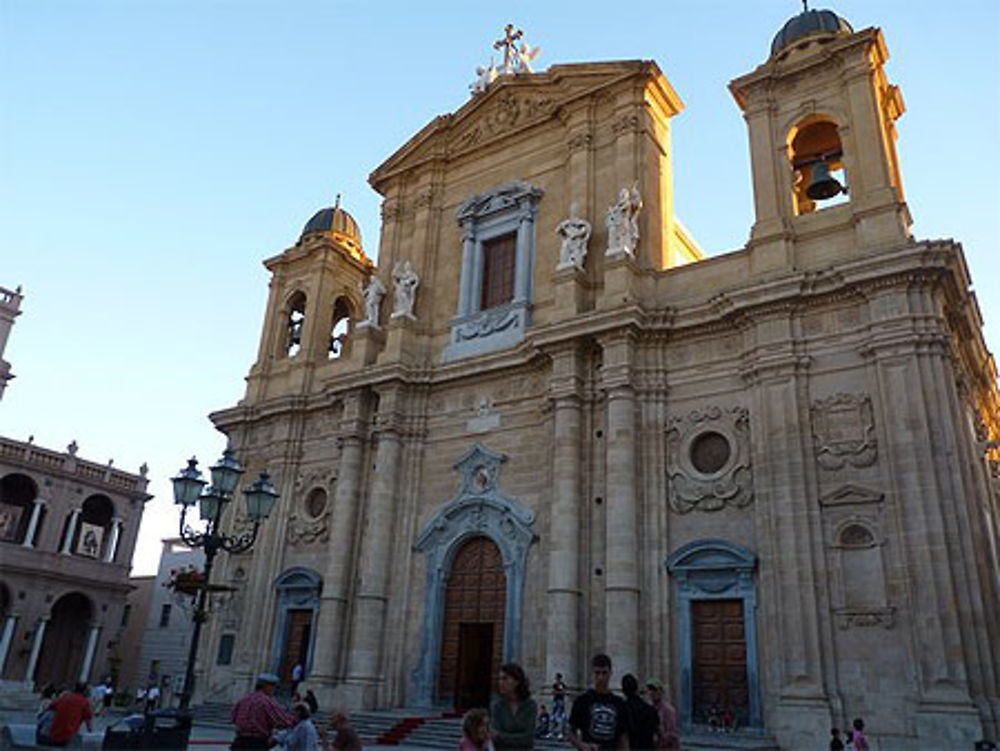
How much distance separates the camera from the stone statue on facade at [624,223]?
19266mm

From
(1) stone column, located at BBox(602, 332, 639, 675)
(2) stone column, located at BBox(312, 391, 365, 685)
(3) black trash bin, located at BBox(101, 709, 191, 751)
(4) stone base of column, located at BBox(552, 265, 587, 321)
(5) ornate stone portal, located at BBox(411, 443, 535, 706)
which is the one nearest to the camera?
(3) black trash bin, located at BBox(101, 709, 191, 751)

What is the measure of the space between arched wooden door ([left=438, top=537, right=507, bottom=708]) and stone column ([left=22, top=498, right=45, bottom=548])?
22199 millimetres

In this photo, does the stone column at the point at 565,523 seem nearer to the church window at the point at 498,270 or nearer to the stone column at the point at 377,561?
the church window at the point at 498,270

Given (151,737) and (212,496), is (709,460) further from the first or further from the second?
(151,737)

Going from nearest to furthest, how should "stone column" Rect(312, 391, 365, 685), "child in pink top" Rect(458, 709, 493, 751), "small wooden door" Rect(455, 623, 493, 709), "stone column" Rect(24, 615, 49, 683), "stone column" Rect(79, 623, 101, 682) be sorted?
1. "child in pink top" Rect(458, 709, 493, 751)
2. "small wooden door" Rect(455, 623, 493, 709)
3. "stone column" Rect(312, 391, 365, 685)
4. "stone column" Rect(24, 615, 49, 683)
5. "stone column" Rect(79, 623, 101, 682)

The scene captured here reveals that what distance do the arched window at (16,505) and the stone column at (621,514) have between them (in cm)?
2666

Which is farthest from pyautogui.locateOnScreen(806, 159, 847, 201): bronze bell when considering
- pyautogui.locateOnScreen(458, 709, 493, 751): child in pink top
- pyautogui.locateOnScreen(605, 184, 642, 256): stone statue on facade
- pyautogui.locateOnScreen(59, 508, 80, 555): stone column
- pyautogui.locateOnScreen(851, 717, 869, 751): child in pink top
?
pyautogui.locateOnScreen(59, 508, 80, 555): stone column

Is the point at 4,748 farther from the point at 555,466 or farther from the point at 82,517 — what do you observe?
the point at 82,517

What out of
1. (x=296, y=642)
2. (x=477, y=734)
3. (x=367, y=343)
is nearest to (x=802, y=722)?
(x=477, y=734)

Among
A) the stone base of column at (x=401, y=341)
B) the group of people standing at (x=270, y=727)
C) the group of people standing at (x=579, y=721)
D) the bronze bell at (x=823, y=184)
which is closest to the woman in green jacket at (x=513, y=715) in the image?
the group of people standing at (x=579, y=721)

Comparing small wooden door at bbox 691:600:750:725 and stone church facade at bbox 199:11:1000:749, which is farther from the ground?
stone church facade at bbox 199:11:1000:749

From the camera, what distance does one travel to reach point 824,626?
1422 centimetres

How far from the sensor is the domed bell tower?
25938 millimetres

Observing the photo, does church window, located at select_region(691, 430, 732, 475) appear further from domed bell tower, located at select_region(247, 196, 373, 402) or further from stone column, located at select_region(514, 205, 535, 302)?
domed bell tower, located at select_region(247, 196, 373, 402)
